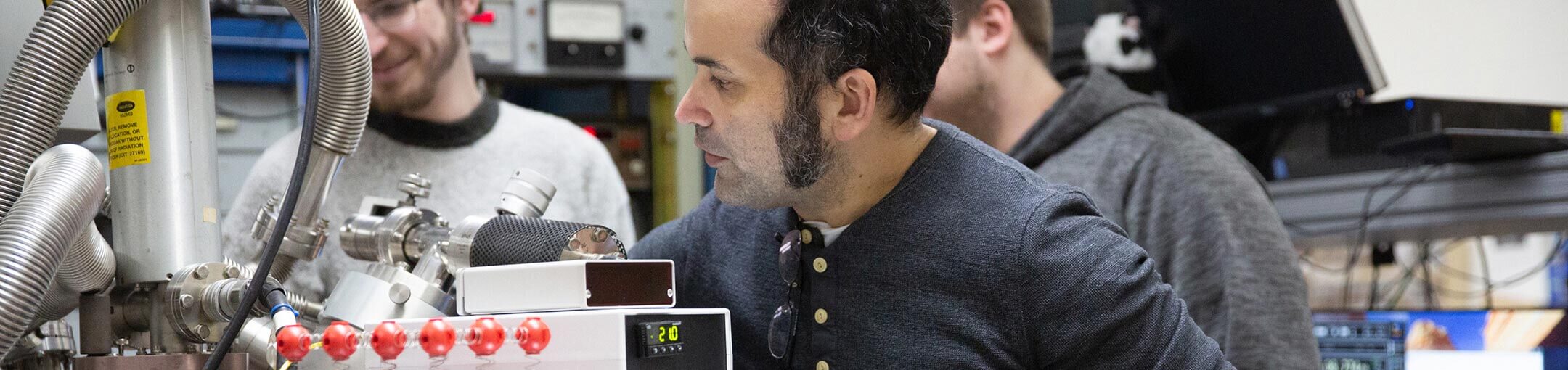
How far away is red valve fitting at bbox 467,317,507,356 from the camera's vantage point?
778 millimetres

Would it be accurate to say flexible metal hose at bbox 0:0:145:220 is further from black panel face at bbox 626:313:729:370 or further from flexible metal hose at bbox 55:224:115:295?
black panel face at bbox 626:313:729:370

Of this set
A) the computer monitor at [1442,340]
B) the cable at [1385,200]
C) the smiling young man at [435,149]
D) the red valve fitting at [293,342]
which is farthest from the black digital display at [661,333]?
the cable at [1385,200]

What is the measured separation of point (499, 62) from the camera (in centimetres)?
327

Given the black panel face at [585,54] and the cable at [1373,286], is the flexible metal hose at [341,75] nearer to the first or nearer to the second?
the black panel face at [585,54]

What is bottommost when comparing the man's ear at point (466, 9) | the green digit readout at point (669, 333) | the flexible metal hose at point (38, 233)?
the green digit readout at point (669, 333)

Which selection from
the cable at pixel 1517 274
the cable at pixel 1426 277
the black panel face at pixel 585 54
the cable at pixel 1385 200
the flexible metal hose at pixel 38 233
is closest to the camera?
the flexible metal hose at pixel 38 233

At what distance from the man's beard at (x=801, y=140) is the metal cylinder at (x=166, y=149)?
18.3 inches

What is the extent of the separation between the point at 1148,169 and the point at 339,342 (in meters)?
1.26

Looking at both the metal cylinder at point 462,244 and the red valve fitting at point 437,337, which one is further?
the metal cylinder at point 462,244

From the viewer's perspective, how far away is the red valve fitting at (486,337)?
78cm

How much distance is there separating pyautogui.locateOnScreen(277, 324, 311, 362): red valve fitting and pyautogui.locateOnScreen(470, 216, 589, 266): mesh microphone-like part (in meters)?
0.19

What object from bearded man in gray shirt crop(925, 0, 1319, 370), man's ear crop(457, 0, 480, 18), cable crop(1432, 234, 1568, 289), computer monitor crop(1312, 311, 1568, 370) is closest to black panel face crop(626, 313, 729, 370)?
bearded man in gray shirt crop(925, 0, 1319, 370)

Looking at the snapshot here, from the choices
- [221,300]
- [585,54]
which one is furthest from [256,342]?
[585,54]

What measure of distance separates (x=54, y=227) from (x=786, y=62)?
0.58 metres
